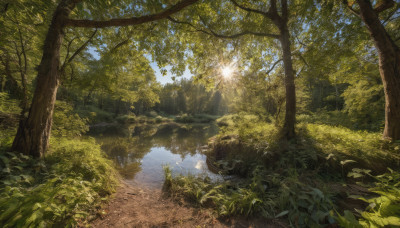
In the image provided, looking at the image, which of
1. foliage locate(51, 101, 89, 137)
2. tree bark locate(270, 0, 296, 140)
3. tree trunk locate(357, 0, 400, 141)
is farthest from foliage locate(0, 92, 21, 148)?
tree trunk locate(357, 0, 400, 141)

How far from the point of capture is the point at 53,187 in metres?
2.32

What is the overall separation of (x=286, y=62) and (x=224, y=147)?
4.21 metres

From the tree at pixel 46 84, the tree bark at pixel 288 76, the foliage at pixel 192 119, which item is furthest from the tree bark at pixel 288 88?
the foliage at pixel 192 119

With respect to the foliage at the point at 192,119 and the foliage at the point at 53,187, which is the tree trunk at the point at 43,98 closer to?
the foliage at the point at 53,187

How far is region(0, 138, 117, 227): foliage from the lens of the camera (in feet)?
5.41

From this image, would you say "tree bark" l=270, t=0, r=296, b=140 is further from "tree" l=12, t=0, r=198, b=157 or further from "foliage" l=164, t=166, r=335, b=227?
"tree" l=12, t=0, r=198, b=157

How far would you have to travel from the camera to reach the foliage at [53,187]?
1.65 metres

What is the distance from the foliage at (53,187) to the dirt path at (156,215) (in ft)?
1.08

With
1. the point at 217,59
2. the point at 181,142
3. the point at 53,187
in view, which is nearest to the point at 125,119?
the point at 181,142

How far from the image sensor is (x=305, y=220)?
6.70 feet

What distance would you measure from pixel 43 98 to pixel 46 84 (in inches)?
13.4

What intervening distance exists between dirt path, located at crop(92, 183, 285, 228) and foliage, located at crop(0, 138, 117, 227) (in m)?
0.33

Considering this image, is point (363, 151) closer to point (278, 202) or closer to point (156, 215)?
point (278, 202)

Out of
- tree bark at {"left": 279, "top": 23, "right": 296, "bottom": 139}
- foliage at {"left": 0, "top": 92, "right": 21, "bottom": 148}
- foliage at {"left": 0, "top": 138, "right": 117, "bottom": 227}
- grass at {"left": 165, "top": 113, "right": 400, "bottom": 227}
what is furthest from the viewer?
tree bark at {"left": 279, "top": 23, "right": 296, "bottom": 139}
